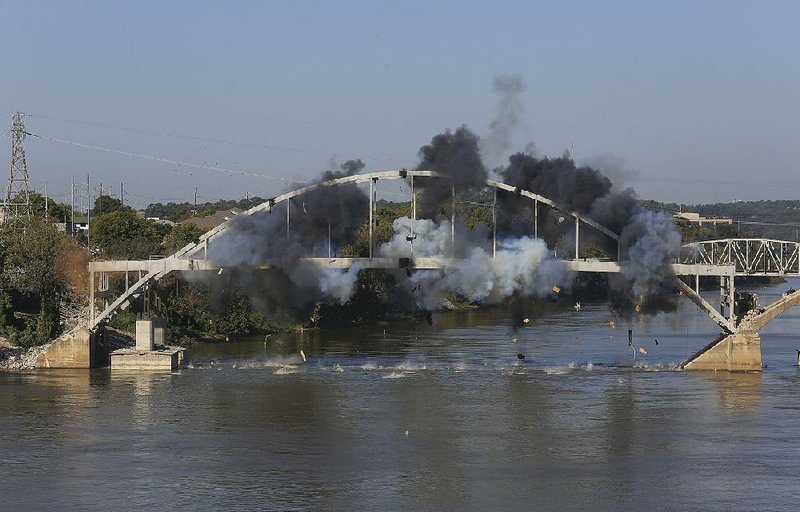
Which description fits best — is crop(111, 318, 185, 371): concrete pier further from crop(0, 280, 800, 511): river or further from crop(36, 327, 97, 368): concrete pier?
crop(36, 327, 97, 368): concrete pier

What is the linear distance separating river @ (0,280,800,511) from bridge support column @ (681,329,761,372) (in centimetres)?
129

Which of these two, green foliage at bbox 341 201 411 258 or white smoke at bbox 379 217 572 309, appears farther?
green foliage at bbox 341 201 411 258

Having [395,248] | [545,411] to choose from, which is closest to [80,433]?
[545,411]

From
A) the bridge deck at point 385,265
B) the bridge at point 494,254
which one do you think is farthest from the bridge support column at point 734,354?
the bridge deck at point 385,265

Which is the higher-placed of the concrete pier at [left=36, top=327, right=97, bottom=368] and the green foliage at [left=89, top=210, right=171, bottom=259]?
the green foliage at [left=89, top=210, right=171, bottom=259]

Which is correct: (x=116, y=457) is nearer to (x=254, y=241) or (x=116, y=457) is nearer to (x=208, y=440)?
(x=208, y=440)

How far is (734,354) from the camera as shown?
267ft

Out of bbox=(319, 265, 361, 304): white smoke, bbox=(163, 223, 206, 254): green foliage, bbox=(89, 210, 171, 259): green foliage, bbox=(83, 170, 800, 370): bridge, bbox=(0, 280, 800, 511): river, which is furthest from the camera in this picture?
bbox=(89, 210, 171, 259): green foliage

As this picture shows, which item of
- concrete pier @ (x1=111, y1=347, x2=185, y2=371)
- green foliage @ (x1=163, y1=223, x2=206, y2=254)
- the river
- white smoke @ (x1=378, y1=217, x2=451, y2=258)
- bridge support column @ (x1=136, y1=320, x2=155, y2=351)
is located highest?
green foliage @ (x1=163, y1=223, x2=206, y2=254)

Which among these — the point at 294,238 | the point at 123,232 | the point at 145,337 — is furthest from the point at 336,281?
the point at 123,232

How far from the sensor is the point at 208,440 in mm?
60969

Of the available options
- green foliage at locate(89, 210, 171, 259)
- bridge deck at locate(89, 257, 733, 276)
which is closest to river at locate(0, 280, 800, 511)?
bridge deck at locate(89, 257, 733, 276)

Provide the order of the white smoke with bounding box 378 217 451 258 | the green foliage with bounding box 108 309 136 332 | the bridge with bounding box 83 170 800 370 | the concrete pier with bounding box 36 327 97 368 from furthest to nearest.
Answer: the green foliage with bounding box 108 309 136 332 → the white smoke with bounding box 378 217 451 258 → the concrete pier with bounding box 36 327 97 368 → the bridge with bounding box 83 170 800 370

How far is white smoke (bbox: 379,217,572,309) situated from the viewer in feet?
282
